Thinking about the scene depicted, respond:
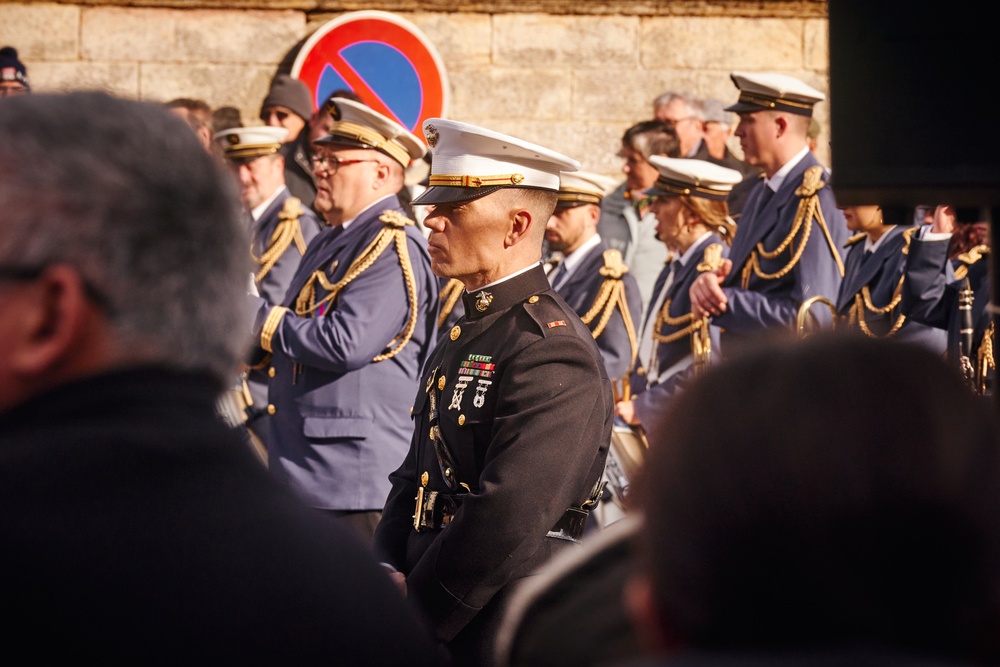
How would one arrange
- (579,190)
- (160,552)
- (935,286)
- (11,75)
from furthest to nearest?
(11,75) → (579,190) → (935,286) → (160,552)

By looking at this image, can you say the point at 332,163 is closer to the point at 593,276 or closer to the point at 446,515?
the point at 593,276

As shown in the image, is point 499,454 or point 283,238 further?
point 283,238

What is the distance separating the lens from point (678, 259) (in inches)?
269

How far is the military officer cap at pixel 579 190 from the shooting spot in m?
7.02

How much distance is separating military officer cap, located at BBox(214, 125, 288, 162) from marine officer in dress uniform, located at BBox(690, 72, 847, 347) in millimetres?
2460

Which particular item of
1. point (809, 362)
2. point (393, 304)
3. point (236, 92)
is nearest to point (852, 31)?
point (809, 362)

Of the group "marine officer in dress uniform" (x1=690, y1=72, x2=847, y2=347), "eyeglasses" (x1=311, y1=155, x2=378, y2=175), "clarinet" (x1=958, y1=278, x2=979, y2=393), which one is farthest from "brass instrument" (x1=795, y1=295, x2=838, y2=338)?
"eyeglasses" (x1=311, y1=155, x2=378, y2=175)

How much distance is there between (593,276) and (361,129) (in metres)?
1.70

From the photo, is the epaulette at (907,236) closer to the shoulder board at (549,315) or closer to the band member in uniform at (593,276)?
the band member in uniform at (593,276)

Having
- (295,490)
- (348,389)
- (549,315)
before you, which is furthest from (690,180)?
(295,490)

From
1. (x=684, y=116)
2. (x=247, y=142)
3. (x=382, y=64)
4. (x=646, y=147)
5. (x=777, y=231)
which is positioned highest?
(x=382, y=64)

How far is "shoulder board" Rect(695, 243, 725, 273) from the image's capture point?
20.8 feet

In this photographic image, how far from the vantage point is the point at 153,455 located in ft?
4.56

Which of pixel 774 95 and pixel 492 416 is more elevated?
pixel 774 95
